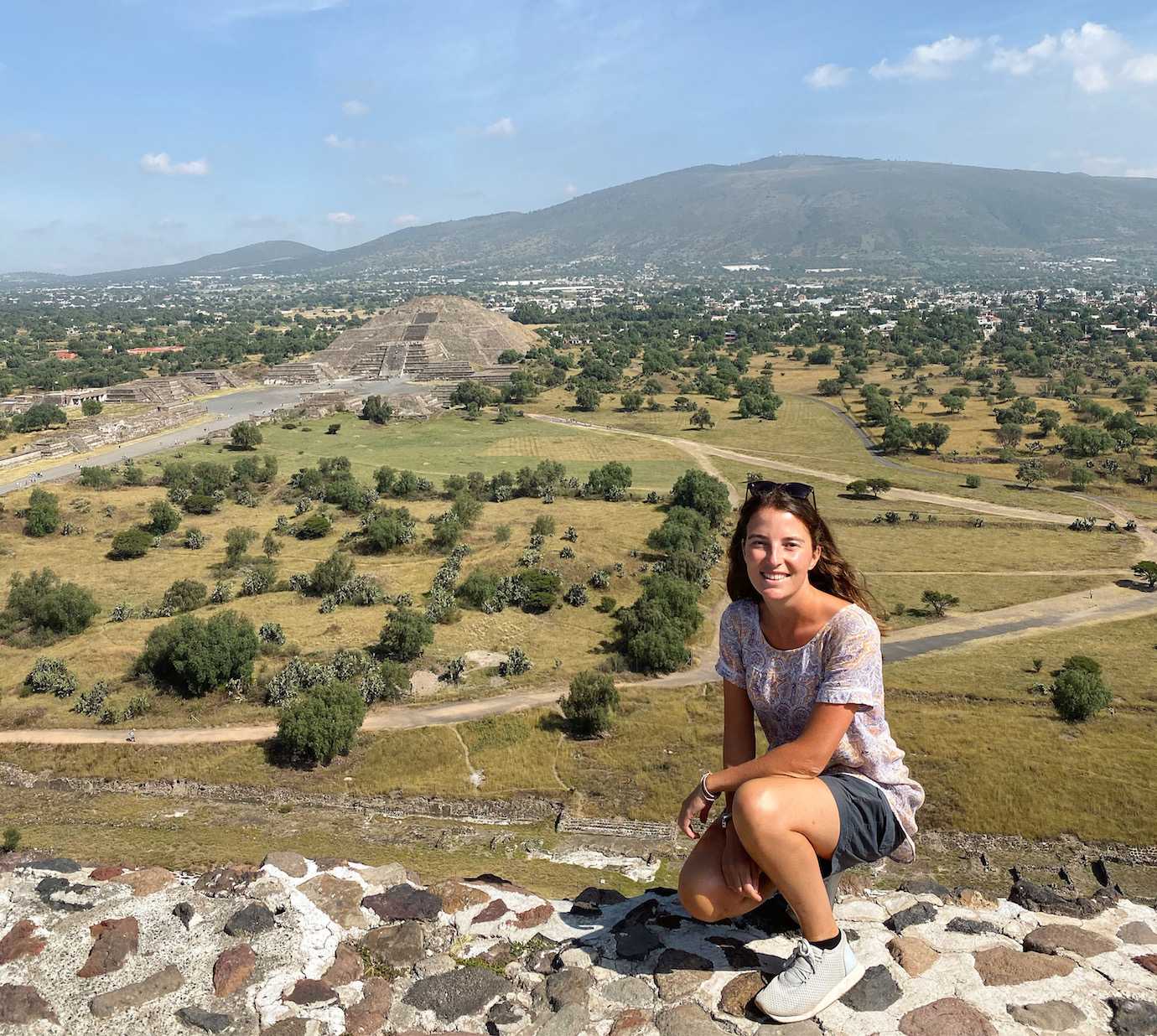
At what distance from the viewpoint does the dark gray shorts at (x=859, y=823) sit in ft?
17.2

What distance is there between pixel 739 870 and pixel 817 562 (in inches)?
83.0

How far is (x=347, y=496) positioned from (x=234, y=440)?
2724 cm

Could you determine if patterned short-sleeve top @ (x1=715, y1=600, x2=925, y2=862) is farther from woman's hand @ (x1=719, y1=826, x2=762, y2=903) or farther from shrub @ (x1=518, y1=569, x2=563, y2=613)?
shrub @ (x1=518, y1=569, x2=563, y2=613)

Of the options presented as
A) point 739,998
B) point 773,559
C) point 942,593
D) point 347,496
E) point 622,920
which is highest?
point 773,559

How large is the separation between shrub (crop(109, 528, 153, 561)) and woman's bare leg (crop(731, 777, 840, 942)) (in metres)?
44.5

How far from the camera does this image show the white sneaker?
5.42 m

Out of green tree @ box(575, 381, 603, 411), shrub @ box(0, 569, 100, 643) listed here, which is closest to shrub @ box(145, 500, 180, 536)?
shrub @ box(0, 569, 100, 643)

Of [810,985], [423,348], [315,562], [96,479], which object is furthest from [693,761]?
[423,348]

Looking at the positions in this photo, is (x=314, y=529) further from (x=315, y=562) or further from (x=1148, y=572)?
(x=1148, y=572)

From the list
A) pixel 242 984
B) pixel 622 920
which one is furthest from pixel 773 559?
pixel 242 984

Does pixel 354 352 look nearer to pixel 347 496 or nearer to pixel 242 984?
pixel 347 496

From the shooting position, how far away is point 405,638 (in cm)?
2888

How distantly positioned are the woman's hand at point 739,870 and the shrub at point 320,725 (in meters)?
19.0

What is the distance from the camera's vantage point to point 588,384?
98438 mm
